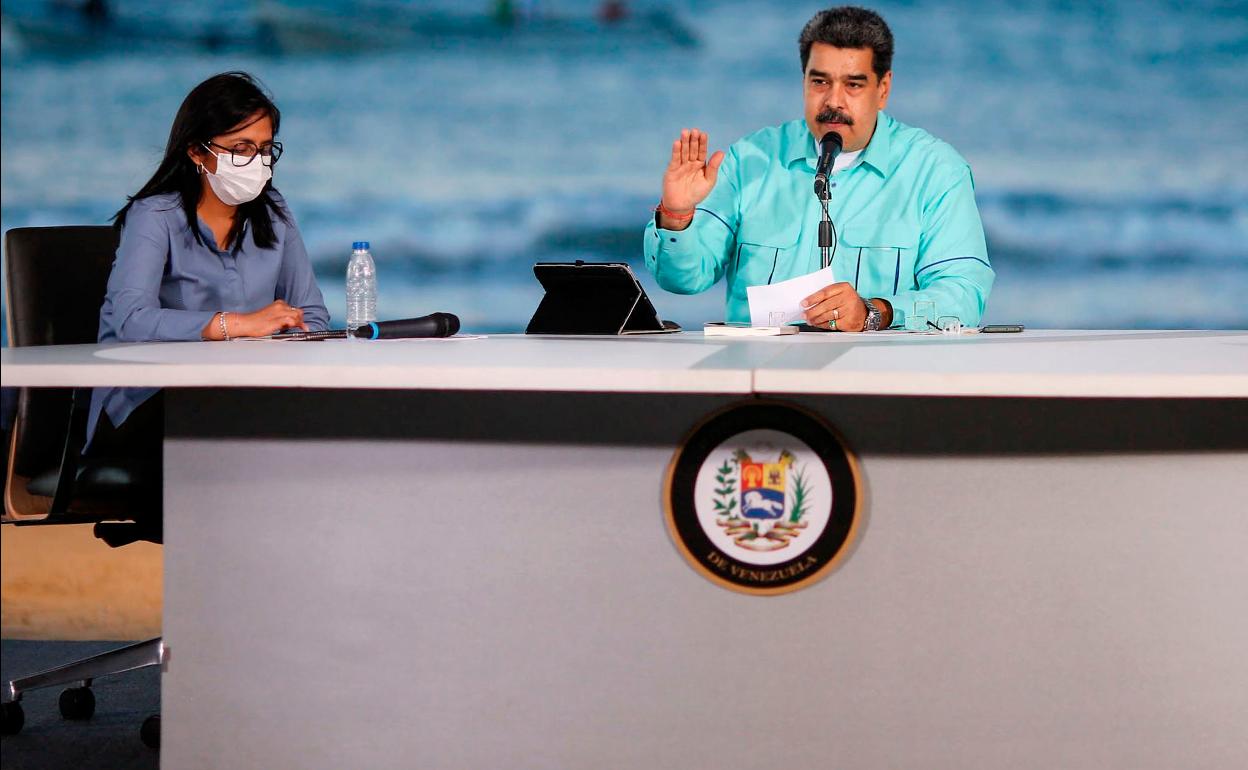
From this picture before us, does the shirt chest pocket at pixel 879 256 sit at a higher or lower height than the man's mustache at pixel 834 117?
lower

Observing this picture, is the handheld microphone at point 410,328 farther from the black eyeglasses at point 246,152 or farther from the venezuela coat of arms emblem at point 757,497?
the venezuela coat of arms emblem at point 757,497

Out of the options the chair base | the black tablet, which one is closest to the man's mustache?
the black tablet

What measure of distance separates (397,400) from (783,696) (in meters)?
0.58

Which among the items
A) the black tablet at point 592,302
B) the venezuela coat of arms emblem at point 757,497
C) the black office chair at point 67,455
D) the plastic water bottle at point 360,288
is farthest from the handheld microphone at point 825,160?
the plastic water bottle at point 360,288

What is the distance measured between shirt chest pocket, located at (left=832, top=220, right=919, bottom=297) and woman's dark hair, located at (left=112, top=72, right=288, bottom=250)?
126cm

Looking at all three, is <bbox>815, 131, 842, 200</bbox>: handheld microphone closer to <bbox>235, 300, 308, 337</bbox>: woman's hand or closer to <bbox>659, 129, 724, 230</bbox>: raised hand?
<bbox>659, 129, 724, 230</bbox>: raised hand

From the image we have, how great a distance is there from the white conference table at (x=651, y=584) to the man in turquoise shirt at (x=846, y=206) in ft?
4.03

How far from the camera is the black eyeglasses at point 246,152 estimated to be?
2283mm

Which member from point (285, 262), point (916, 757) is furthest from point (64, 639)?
point (916, 757)

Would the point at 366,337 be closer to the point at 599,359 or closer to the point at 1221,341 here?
the point at 599,359

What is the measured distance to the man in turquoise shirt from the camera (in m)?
2.78

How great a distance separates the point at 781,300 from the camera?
7.59 feet

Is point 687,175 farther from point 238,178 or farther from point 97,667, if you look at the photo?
point 97,667

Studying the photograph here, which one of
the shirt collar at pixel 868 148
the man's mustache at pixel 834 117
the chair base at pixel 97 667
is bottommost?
the chair base at pixel 97 667
